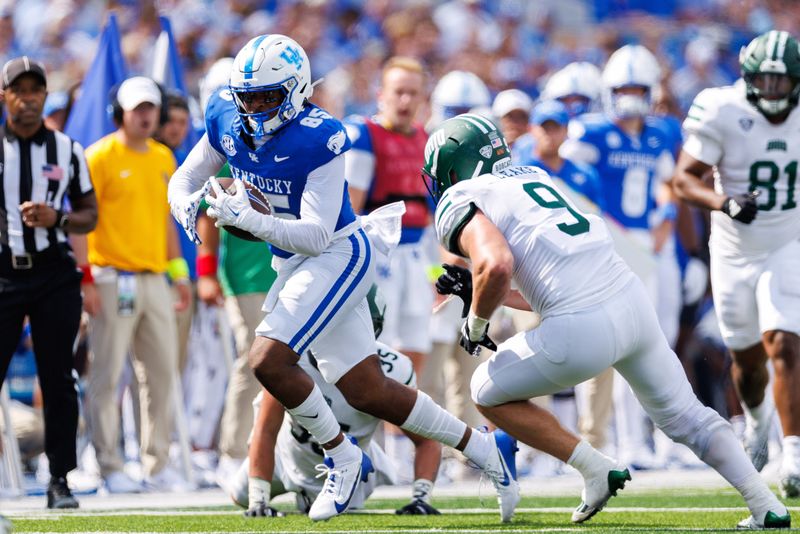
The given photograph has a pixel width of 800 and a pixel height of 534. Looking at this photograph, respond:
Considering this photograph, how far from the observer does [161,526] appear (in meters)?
6.16

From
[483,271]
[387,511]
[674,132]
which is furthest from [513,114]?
[483,271]

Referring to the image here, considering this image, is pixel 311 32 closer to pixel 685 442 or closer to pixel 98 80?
pixel 98 80

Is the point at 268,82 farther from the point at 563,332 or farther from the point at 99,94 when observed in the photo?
the point at 99,94

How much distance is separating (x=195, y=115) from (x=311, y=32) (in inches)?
233

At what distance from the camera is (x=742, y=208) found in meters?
7.38

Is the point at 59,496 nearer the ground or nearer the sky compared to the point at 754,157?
nearer the ground

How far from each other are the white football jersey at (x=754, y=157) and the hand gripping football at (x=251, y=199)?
259 cm

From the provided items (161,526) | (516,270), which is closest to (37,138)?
(161,526)

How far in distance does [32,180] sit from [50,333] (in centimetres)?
75

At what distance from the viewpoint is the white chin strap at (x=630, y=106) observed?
33.8ft

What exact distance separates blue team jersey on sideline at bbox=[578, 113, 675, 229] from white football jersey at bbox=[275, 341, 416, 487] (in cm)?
365

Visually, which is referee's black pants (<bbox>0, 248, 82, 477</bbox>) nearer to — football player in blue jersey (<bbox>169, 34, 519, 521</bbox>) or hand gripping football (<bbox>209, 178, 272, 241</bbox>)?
football player in blue jersey (<bbox>169, 34, 519, 521</bbox>)

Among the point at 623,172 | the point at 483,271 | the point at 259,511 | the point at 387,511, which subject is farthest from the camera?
the point at 623,172

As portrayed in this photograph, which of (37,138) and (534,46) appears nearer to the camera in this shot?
(37,138)
